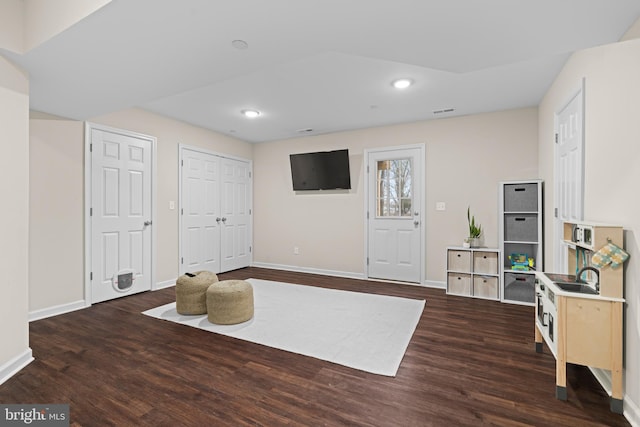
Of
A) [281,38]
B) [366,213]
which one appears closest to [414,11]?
[281,38]

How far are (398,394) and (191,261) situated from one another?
156 inches

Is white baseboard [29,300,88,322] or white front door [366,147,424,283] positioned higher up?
white front door [366,147,424,283]

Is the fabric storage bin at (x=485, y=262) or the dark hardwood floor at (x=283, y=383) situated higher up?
the fabric storage bin at (x=485, y=262)

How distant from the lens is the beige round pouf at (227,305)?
9.88 feet

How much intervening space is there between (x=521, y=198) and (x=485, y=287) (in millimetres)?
1230

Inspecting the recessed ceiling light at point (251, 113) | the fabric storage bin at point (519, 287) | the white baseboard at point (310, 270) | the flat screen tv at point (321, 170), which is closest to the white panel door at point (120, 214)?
the recessed ceiling light at point (251, 113)

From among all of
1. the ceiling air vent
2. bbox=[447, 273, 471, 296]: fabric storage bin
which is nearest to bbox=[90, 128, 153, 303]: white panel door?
the ceiling air vent

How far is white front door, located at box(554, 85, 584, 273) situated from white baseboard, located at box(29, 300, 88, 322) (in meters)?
5.04

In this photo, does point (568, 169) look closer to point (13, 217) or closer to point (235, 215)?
point (13, 217)

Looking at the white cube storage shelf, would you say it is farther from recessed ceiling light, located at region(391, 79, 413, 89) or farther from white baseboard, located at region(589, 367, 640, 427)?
recessed ceiling light, located at region(391, 79, 413, 89)

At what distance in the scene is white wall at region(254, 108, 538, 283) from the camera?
4.18 m

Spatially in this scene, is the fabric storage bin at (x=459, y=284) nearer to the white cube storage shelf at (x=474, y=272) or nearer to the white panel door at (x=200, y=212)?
the white cube storage shelf at (x=474, y=272)

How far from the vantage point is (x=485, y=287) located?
156 inches

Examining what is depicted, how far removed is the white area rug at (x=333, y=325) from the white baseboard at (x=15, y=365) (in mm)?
1077
